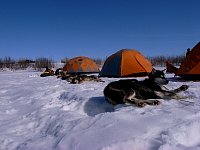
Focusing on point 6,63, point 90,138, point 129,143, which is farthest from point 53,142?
point 6,63

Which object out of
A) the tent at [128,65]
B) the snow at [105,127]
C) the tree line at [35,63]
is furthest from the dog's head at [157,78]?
the tree line at [35,63]

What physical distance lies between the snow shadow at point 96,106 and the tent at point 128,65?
7515 millimetres

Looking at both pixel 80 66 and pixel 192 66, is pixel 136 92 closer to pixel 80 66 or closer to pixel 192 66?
pixel 192 66

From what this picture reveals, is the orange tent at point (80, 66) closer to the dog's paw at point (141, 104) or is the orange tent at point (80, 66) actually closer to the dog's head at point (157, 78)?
the dog's head at point (157, 78)

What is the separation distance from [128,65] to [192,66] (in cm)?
381

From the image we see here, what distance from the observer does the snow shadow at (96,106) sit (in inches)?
265

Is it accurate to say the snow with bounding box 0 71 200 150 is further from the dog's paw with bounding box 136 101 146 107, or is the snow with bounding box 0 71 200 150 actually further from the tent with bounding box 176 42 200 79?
the tent with bounding box 176 42 200 79

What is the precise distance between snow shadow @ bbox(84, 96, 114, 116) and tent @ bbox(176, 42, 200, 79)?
212 inches

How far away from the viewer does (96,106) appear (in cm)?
707

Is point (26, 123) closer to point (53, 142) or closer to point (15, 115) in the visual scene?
point (15, 115)

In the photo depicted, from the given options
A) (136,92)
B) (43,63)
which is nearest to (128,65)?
(136,92)

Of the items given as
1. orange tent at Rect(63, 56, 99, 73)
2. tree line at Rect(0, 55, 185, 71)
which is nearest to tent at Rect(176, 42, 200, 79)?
orange tent at Rect(63, 56, 99, 73)

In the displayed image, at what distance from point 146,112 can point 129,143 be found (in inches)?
57.0

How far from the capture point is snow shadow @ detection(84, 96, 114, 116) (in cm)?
673
